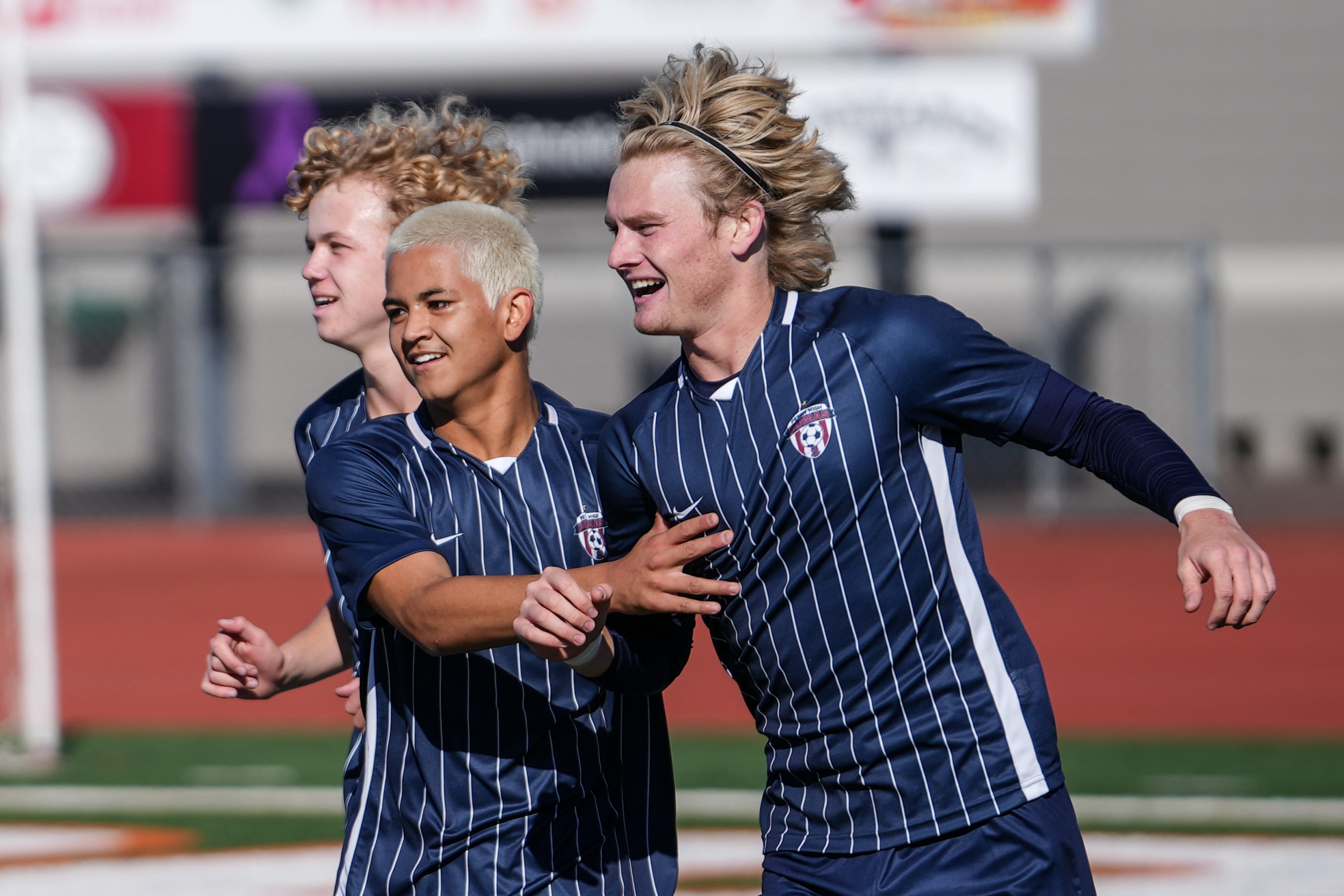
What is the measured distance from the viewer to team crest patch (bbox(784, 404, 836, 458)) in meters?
2.55

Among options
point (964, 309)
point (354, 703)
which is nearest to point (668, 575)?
point (354, 703)

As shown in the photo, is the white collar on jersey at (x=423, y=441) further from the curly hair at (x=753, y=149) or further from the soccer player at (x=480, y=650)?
the curly hair at (x=753, y=149)

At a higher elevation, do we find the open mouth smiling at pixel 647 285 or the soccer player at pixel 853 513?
Answer: the open mouth smiling at pixel 647 285

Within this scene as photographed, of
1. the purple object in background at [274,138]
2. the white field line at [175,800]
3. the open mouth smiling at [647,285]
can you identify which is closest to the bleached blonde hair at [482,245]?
the open mouth smiling at [647,285]

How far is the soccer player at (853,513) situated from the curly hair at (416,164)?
61cm

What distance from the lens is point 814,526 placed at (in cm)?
255

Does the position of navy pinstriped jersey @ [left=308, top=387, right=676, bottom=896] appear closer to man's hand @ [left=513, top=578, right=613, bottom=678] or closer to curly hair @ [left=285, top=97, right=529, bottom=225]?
man's hand @ [left=513, top=578, right=613, bottom=678]

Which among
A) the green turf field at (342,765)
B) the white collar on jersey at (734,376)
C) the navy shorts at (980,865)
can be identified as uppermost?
the white collar on jersey at (734,376)

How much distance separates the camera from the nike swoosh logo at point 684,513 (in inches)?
102

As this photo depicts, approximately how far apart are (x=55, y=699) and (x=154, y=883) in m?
3.73

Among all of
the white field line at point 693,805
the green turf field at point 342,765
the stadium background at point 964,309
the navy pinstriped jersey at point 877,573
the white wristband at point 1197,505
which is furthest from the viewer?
the stadium background at point 964,309

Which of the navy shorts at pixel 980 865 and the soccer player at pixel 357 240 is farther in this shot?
the soccer player at pixel 357 240

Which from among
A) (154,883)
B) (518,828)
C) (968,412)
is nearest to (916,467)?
(968,412)

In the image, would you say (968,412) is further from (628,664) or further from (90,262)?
(90,262)
